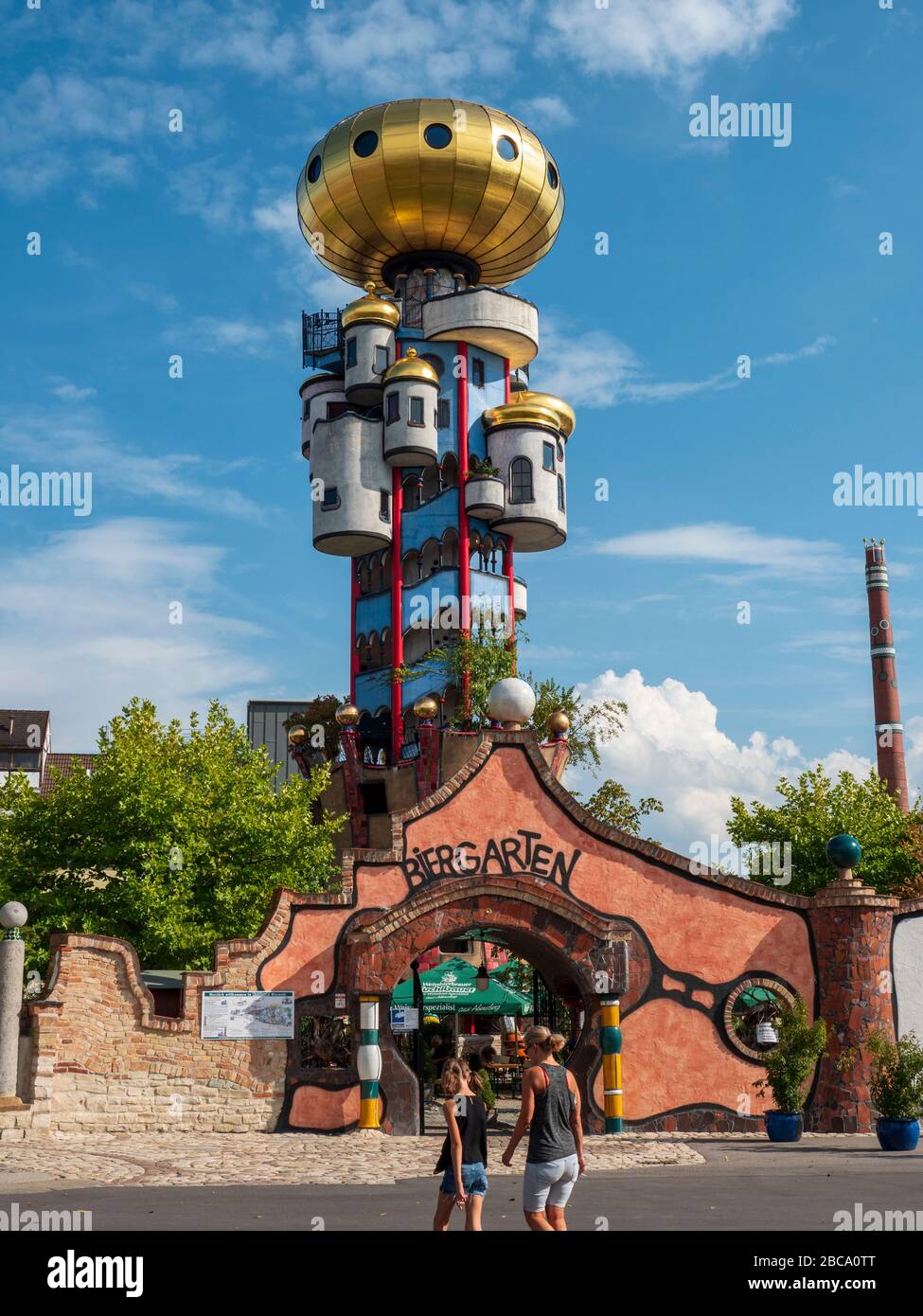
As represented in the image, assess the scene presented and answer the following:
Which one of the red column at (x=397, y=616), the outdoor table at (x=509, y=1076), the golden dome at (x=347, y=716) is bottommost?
the outdoor table at (x=509, y=1076)

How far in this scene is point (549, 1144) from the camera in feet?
30.6

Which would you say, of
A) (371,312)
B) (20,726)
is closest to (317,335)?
(371,312)

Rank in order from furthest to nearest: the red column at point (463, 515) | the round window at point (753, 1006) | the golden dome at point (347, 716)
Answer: the red column at point (463, 515) → the golden dome at point (347, 716) → the round window at point (753, 1006)

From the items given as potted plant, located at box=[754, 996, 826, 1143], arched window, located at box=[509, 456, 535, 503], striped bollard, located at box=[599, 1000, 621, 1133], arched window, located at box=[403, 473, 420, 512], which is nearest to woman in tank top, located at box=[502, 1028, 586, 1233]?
potted plant, located at box=[754, 996, 826, 1143]

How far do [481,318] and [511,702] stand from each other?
24.6 meters

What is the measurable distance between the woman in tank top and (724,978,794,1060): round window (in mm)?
13422

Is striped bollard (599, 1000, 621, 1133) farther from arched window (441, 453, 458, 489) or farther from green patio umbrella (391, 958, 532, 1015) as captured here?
arched window (441, 453, 458, 489)

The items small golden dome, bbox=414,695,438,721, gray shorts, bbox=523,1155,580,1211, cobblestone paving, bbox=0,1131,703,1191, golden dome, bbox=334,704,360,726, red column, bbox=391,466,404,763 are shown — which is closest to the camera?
gray shorts, bbox=523,1155,580,1211

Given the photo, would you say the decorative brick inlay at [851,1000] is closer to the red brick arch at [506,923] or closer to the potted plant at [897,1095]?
the potted plant at [897,1095]

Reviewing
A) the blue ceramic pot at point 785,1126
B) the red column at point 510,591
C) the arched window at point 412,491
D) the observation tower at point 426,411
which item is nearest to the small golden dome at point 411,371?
the observation tower at point 426,411

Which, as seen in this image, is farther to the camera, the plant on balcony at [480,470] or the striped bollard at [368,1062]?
the plant on balcony at [480,470]

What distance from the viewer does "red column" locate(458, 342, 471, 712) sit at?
43.5 meters

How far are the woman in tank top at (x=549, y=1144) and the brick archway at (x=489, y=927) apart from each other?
11443 mm

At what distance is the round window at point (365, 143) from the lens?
44.4m
